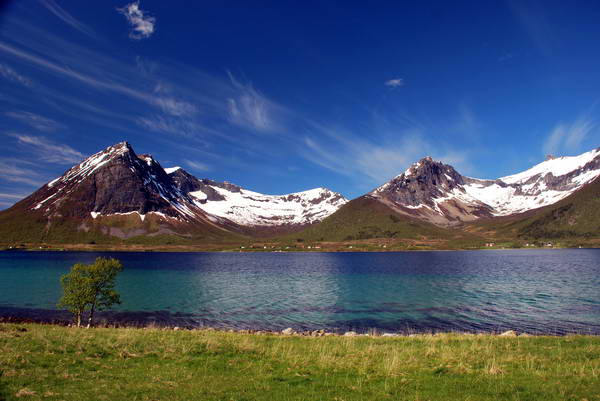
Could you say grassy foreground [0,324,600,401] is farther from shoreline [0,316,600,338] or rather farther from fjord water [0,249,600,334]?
fjord water [0,249,600,334]

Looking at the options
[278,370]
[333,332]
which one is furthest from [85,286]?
[278,370]

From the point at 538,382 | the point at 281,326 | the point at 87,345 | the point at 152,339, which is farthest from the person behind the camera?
the point at 281,326

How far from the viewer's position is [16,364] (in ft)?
67.6

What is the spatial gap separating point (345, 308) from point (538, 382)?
5436cm

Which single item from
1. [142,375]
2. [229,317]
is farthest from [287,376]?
[229,317]

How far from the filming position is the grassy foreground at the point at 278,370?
17.7m

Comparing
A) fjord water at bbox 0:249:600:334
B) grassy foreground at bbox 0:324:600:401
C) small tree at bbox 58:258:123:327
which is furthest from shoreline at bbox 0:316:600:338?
grassy foreground at bbox 0:324:600:401

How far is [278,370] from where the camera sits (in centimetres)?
2223

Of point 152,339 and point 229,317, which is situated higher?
point 152,339

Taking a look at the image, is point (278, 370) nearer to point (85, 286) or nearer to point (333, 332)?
point (333, 332)

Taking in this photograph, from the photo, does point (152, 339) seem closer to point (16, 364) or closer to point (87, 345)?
point (87, 345)

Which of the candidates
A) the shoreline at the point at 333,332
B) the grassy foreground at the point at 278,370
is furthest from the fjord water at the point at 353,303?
the grassy foreground at the point at 278,370

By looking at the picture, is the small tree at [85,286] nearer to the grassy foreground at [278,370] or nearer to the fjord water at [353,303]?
the fjord water at [353,303]

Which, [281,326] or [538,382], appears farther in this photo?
[281,326]
